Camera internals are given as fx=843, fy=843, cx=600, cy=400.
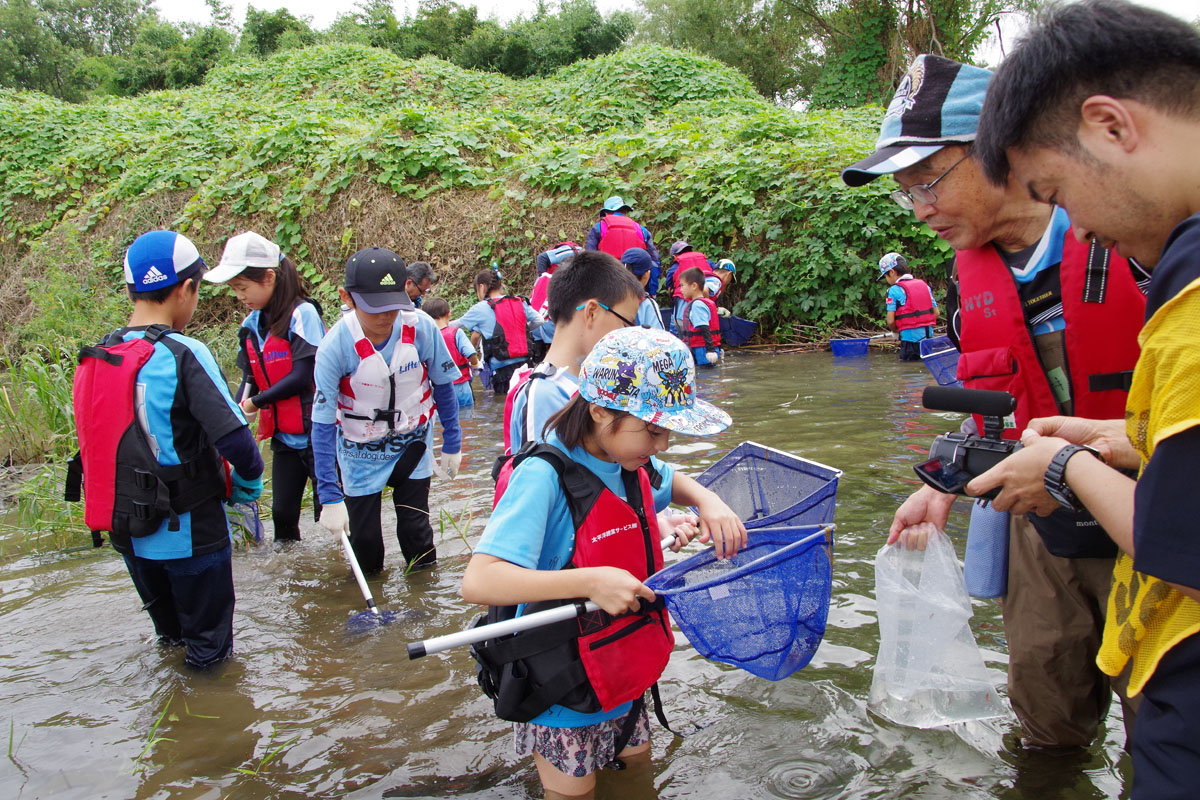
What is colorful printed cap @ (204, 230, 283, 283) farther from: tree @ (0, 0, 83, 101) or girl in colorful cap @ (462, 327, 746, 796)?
tree @ (0, 0, 83, 101)

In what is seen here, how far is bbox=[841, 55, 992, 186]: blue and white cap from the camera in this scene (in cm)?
225

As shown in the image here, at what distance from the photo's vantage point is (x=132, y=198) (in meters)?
16.5

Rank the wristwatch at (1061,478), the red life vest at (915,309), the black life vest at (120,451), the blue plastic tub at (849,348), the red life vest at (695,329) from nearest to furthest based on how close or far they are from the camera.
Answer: the wristwatch at (1061,478)
the black life vest at (120,451)
the red life vest at (915,309)
the red life vest at (695,329)
the blue plastic tub at (849,348)

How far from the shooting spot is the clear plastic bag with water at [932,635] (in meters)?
2.57

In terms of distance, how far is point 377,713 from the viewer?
3578mm

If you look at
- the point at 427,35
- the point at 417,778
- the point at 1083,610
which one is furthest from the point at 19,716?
the point at 427,35

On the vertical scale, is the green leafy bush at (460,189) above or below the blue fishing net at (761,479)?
above

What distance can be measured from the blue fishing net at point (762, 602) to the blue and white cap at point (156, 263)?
8.44ft

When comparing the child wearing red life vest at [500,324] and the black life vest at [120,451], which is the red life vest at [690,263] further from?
the black life vest at [120,451]

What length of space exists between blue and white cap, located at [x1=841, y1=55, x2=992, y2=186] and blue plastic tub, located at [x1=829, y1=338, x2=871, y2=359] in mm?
9716

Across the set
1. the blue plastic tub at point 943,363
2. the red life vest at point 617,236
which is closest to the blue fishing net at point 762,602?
the blue plastic tub at point 943,363

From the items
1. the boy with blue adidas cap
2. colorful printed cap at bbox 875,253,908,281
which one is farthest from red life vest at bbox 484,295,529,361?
the boy with blue adidas cap

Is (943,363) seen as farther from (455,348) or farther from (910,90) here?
(455,348)

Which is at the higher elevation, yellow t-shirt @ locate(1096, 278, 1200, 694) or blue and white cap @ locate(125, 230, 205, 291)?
blue and white cap @ locate(125, 230, 205, 291)
